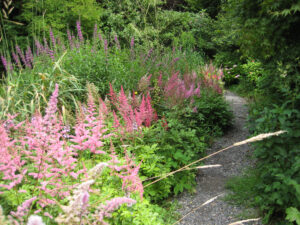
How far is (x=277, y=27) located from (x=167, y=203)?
8.58 ft

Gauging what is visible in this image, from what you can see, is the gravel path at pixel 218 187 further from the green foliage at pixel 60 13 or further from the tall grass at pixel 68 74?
the green foliage at pixel 60 13

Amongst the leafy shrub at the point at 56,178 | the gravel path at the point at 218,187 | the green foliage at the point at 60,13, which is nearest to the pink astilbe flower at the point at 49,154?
the leafy shrub at the point at 56,178

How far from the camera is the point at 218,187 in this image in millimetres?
3461

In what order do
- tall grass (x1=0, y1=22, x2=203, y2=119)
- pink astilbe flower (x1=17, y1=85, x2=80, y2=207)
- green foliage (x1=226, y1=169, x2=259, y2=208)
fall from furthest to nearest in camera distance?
1. tall grass (x1=0, y1=22, x2=203, y2=119)
2. green foliage (x1=226, y1=169, x2=259, y2=208)
3. pink astilbe flower (x1=17, y1=85, x2=80, y2=207)

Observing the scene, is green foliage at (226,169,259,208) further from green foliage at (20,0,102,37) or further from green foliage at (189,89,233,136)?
green foliage at (20,0,102,37)

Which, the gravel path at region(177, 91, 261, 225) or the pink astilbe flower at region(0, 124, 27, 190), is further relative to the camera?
the gravel path at region(177, 91, 261, 225)

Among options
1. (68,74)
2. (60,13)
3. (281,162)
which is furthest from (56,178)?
(60,13)

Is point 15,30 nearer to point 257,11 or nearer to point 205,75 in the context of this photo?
point 205,75

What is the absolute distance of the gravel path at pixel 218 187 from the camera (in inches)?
115

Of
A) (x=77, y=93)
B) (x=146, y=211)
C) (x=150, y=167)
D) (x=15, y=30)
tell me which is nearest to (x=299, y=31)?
(x=150, y=167)

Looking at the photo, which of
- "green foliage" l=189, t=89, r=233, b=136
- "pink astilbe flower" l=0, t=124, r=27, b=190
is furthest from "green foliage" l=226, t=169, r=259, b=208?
"pink astilbe flower" l=0, t=124, r=27, b=190

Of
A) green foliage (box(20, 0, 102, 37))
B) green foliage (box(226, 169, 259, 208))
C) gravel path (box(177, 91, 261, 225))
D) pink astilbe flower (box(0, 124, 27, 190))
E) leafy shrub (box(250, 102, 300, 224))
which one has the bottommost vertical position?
gravel path (box(177, 91, 261, 225))

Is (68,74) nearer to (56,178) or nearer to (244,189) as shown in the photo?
(56,178)

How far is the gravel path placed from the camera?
9.58ft
